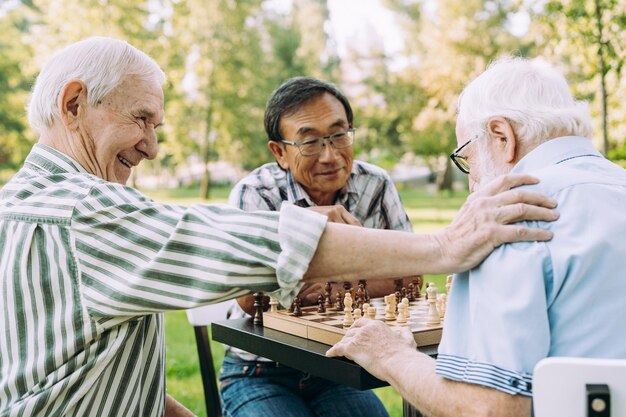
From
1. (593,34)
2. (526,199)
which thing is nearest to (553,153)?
(526,199)

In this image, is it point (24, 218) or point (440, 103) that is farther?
point (440, 103)

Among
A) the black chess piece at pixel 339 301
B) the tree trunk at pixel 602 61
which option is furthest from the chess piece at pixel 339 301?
the tree trunk at pixel 602 61

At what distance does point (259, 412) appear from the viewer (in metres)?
2.89

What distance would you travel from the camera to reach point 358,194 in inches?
146

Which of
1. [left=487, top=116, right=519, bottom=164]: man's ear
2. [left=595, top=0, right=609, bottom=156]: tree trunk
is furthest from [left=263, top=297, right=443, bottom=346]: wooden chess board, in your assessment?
[left=595, top=0, right=609, bottom=156]: tree trunk

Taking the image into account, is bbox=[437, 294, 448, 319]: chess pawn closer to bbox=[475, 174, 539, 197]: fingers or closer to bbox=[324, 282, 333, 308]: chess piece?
bbox=[324, 282, 333, 308]: chess piece

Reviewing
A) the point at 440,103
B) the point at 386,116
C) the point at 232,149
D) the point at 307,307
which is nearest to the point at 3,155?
the point at 232,149

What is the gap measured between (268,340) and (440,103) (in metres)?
26.0

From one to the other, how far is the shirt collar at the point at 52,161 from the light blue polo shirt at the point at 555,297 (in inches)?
49.1

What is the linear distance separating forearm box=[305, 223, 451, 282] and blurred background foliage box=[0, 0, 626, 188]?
7429mm

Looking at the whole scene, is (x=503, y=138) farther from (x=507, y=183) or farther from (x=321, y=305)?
(x=321, y=305)

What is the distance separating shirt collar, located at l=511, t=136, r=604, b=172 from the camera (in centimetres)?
188

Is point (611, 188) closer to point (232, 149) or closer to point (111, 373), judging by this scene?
point (111, 373)

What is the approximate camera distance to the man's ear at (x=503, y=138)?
6.37 ft
